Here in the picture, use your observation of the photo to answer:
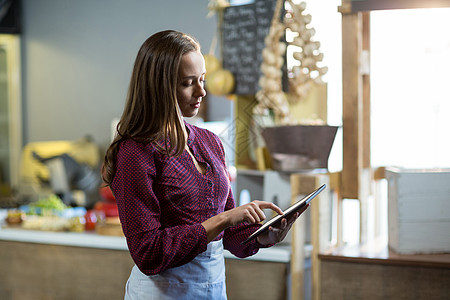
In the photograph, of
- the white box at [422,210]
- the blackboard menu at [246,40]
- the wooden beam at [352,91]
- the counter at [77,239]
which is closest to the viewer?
the white box at [422,210]

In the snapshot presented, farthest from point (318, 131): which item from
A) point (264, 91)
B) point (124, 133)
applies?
point (124, 133)

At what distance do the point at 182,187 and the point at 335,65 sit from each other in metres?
1.75

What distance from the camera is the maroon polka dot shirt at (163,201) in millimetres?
1291

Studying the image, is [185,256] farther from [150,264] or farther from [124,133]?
[124,133]

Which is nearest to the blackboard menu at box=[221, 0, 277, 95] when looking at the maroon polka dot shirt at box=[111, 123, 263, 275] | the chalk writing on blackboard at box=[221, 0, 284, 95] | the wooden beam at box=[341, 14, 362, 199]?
the chalk writing on blackboard at box=[221, 0, 284, 95]

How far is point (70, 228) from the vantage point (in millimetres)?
2951

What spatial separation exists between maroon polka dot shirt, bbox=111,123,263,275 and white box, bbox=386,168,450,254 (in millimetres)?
1015

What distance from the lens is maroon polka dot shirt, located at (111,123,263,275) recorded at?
1.29 m

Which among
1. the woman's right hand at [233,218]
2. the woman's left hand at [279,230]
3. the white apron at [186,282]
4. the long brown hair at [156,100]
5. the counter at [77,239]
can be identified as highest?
the long brown hair at [156,100]

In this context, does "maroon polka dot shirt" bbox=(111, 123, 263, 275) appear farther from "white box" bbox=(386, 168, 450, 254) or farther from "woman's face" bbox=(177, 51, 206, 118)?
"white box" bbox=(386, 168, 450, 254)

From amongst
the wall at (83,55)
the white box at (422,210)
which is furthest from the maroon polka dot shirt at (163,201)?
the wall at (83,55)

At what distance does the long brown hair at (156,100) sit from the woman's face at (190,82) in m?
0.02

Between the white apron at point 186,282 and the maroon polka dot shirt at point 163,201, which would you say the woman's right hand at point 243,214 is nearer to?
the maroon polka dot shirt at point 163,201

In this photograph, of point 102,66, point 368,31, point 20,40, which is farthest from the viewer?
point 20,40
